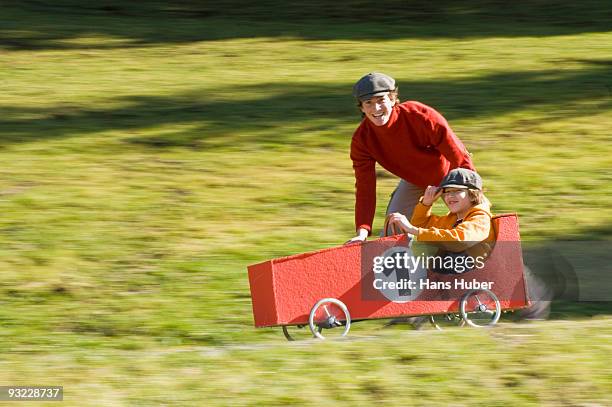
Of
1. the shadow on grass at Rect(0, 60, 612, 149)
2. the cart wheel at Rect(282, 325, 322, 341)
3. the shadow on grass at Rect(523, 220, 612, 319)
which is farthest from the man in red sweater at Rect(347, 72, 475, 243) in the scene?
the shadow on grass at Rect(0, 60, 612, 149)

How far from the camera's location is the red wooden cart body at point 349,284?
6.64m

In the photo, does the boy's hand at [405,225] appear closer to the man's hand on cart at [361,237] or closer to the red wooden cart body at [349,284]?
the red wooden cart body at [349,284]

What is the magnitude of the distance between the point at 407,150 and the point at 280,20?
13.7 meters

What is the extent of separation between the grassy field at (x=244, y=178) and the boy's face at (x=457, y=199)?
2.65 feet

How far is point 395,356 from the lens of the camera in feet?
19.1

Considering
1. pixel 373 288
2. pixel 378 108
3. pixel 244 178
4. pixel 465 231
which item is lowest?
pixel 373 288

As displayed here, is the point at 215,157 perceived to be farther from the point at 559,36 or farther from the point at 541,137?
the point at 559,36

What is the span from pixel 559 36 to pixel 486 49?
172cm

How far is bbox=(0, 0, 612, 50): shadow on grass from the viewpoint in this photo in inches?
754

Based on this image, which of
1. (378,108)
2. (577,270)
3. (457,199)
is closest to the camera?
(457,199)

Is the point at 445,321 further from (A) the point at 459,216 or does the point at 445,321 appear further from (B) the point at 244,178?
(B) the point at 244,178

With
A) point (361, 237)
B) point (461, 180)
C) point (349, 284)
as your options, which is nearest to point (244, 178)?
point (361, 237)

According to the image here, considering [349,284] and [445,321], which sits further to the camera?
[445,321]

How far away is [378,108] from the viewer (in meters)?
6.96
